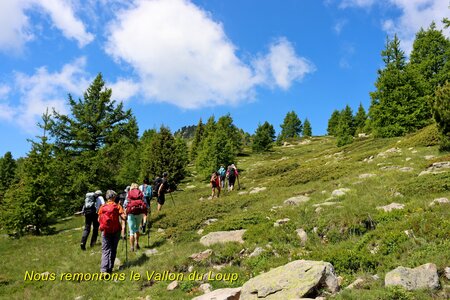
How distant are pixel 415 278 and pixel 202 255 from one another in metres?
6.38

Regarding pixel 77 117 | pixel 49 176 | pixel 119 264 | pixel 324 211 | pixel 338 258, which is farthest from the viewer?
pixel 77 117

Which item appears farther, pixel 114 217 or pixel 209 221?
pixel 209 221

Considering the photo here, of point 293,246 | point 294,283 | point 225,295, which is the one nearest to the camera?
point 294,283

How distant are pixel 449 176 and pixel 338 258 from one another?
26.7 feet

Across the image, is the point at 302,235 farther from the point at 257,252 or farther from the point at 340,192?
the point at 340,192

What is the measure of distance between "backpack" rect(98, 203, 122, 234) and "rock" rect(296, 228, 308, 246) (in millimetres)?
6133

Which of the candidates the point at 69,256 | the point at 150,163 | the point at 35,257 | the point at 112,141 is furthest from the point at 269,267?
the point at 150,163

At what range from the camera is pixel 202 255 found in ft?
35.9

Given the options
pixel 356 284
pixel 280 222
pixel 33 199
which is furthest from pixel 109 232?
pixel 33 199

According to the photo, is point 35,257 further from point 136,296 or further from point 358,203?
point 358,203

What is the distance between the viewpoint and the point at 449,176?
13.4 metres

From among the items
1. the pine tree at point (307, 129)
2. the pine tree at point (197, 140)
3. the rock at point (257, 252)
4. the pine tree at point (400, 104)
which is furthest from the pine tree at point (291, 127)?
the rock at point (257, 252)

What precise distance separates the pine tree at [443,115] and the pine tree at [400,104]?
47.9 feet

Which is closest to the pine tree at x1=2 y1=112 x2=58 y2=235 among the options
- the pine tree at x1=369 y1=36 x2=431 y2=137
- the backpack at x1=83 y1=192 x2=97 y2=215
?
the backpack at x1=83 y1=192 x2=97 y2=215
